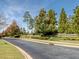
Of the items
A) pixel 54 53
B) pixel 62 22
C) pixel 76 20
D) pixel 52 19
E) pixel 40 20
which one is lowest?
pixel 54 53

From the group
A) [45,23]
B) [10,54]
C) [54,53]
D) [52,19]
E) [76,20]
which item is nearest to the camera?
[10,54]

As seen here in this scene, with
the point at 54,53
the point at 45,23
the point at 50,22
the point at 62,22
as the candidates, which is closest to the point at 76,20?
the point at 45,23

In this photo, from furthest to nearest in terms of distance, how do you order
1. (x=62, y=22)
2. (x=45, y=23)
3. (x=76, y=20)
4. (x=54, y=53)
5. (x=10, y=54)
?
(x=62, y=22), (x=45, y=23), (x=76, y=20), (x=54, y=53), (x=10, y=54)

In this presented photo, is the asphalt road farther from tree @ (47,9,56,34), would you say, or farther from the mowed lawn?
tree @ (47,9,56,34)

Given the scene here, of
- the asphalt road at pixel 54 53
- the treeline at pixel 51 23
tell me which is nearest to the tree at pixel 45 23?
the treeline at pixel 51 23

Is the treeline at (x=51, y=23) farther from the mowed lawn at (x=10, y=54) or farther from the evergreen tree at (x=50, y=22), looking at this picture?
the mowed lawn at (x=10, y=54)

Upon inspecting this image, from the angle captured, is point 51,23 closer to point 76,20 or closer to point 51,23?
point 51,23

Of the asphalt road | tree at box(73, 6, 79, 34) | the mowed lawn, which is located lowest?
the asphalt road

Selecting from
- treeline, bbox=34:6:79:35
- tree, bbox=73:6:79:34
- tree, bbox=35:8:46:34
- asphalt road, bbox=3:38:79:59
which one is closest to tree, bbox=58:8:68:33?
treeline, bbox=34:6:79:35

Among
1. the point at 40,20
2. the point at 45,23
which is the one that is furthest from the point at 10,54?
the point at 40,20

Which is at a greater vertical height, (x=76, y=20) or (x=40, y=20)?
(x=40, y=20)

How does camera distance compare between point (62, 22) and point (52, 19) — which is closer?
point (62, 22)

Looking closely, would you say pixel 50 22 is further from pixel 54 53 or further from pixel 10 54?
pixel 10 54

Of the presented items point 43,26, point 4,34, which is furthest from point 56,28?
point 4,34
